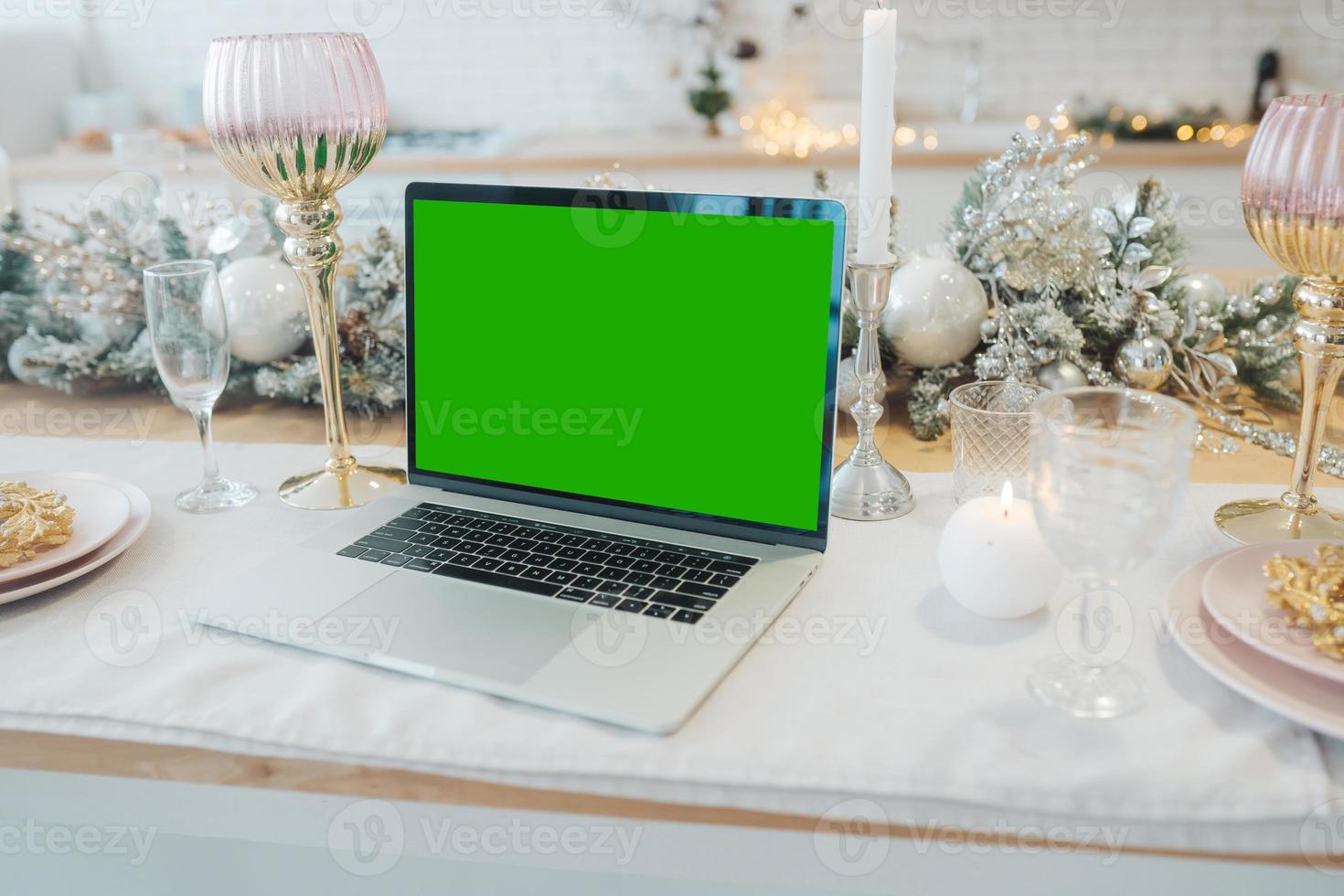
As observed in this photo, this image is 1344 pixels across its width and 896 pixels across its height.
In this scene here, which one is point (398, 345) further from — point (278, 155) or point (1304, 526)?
point (1304, 526)

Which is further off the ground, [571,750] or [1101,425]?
[1101,425]

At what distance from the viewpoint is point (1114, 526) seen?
0.58 metres

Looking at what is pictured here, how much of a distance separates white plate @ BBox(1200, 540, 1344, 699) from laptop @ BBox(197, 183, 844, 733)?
0.86 feet

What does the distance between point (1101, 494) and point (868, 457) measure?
0.34 metres

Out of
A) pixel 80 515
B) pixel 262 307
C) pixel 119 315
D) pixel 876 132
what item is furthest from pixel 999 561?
pixel 119 315

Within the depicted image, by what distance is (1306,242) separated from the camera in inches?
29.0

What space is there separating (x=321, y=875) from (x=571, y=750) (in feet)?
1.53

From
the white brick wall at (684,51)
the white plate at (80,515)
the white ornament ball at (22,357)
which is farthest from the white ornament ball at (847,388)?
the white brick wall at (684,51)

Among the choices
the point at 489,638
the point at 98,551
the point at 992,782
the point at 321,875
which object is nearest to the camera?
the point at 992,782

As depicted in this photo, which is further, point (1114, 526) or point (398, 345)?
point (398, 345)

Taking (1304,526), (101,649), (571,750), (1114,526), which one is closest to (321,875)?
(101,649)

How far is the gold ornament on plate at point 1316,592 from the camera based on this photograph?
1.99ft

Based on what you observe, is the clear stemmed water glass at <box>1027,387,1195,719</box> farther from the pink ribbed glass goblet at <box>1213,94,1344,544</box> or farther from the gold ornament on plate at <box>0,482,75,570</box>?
the gold ornament on plate at <box>0,482,75,570</box>

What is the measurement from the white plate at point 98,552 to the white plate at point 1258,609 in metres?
0.77
